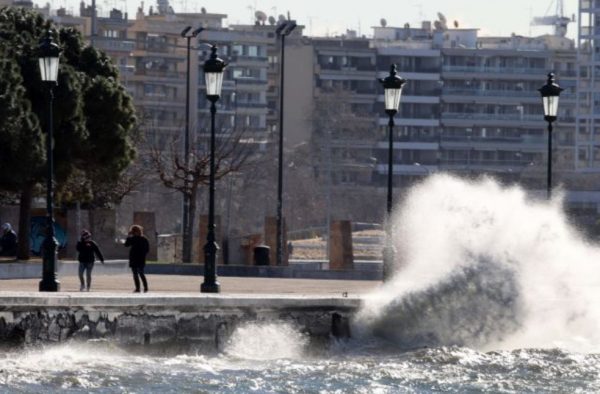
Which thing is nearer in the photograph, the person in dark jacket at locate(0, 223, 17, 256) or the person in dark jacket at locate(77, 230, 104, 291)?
the person in dark jacket at locate(77, 230, 104, 291)

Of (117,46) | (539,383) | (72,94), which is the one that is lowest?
(539,383)

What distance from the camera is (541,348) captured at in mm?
34250

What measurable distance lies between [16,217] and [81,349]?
30.6 metres

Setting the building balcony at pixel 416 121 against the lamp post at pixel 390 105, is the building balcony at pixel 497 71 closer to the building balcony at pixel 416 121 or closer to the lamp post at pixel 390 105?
the building balcony at pixel 416 121

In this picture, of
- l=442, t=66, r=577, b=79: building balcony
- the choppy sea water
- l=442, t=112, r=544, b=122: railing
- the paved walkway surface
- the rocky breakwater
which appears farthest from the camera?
l=442, t=66, r=577, b=79: building balcony

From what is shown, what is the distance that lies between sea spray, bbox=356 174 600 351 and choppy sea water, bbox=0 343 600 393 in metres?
0.81

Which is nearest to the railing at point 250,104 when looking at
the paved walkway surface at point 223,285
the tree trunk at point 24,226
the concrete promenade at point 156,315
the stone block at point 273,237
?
the stone block at point 273,237

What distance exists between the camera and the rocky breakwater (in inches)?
1155

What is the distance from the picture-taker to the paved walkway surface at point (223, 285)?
40.7 m

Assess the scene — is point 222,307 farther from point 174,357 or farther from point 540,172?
point 540,172

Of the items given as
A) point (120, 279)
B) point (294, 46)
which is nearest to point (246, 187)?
point (294, 46)

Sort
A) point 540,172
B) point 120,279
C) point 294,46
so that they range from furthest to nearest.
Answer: point 294,46
point 540,172
point 120,279

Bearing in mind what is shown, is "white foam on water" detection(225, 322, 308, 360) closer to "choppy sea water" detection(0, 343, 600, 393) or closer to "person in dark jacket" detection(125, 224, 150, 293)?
"choppy sea water" detection(0, 343, 600, 393)

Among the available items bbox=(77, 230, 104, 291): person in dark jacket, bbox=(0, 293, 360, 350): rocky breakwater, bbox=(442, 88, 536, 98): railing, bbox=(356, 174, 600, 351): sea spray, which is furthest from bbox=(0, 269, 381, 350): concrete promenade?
bbox=(442, 88, 536, 98): railing
